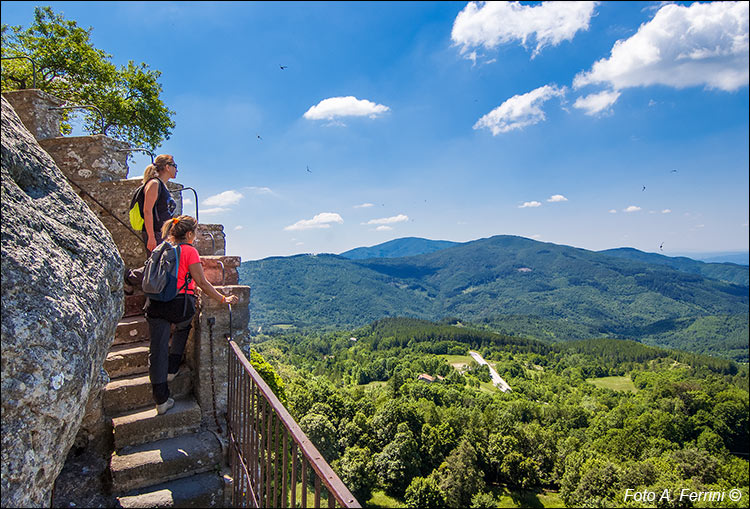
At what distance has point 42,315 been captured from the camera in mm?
2076

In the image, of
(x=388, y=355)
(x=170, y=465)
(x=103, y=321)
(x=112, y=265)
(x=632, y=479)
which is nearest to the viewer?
(x=103, y=321)

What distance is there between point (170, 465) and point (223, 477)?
0.52 metres

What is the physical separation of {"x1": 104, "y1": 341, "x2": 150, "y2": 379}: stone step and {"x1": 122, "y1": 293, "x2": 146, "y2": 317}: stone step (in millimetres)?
652

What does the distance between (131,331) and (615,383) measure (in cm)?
9973

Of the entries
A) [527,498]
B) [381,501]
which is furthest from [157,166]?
[527,498]

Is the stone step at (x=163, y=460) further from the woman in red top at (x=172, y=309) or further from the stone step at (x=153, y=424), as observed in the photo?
the woman in red top at (x=172, y=309)

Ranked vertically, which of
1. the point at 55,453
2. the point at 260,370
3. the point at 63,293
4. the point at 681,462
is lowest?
the point at 681,462

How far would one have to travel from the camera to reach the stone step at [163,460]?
A: 3443 mm

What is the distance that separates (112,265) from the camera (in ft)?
9.90

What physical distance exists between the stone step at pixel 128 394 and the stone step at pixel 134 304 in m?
1.14

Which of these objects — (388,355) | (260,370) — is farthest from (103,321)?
(388,355)

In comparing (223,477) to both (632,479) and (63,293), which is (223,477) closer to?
(63,293)

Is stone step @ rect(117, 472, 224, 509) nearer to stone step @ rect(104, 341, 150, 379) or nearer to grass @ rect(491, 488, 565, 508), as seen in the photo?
stone step @ rect(104, 341, 150, 379)

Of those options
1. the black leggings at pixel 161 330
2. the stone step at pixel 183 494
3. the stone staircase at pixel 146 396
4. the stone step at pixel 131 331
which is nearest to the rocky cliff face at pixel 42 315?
the stone staircase at pixel 146 396
